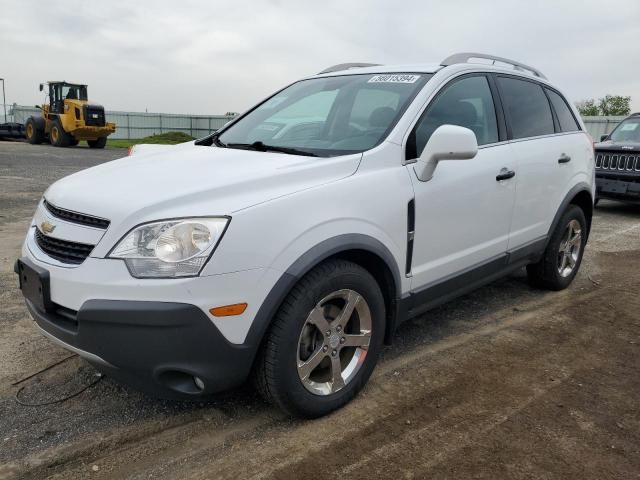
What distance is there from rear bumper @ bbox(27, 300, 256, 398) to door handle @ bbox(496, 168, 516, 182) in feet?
7.10

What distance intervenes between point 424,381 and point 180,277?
165 cm

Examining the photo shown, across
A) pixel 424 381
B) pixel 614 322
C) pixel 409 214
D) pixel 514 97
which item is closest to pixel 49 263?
pixel 409 214

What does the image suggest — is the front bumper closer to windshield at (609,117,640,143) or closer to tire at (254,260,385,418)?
tire at (254,260,385,418)

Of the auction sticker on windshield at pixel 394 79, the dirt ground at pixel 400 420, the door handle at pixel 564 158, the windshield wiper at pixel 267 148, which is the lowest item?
the dirt ground at pixel 400 420

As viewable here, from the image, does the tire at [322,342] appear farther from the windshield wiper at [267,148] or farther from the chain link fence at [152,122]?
the chain link fence at [152,122]

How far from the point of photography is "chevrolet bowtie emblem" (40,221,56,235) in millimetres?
2580

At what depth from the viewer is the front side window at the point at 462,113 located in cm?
321

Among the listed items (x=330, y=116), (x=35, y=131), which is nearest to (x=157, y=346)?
(x=330, y=116)

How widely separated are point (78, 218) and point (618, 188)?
9.24 meters

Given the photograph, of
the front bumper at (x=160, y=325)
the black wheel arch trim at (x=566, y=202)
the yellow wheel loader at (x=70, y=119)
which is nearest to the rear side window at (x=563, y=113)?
the black wheel arch trim at (x=566, y=202)

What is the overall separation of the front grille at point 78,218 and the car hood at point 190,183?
23 mm

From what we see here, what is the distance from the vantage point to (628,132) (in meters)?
10.2

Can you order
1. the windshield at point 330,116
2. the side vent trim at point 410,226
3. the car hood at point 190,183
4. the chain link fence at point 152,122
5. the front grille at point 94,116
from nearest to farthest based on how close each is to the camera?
the car hood at point 190,183
the side vent trim at point 410,226
the windshield at point 330,116
the front grille at point 94,116
the chain link fence at point 152,122

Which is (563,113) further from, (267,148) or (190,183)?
(190,183)
